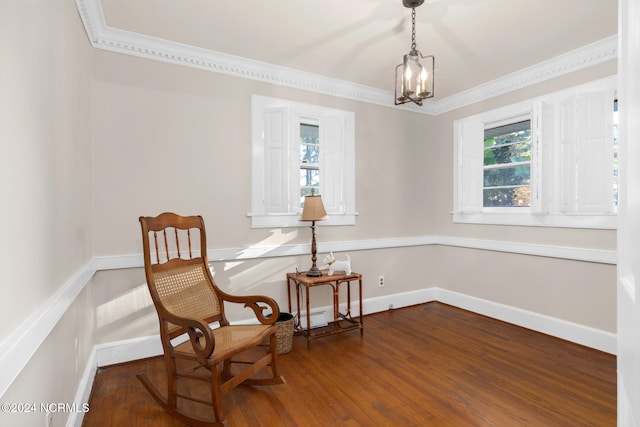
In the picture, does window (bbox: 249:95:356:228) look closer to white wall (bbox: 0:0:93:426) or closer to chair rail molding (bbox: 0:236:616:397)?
chair rail molding (bbox: 0:236:616:397)

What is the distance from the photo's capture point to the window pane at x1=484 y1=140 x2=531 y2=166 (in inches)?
139

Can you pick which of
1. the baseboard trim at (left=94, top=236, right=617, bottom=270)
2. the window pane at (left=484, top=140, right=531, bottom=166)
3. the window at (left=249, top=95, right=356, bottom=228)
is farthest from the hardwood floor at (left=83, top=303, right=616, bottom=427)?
the window pane at (left=484, top=140, right=531, bottom=166)

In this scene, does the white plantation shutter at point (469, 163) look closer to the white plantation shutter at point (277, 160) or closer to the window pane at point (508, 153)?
the window pane at point (508, 153)

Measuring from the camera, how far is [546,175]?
3.29 m

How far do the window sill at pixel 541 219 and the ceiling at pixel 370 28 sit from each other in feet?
4.96

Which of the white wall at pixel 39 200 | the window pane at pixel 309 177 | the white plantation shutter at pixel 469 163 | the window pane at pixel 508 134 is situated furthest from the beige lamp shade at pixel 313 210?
the window pane at pixel 508 134

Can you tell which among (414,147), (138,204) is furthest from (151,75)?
(414,147)

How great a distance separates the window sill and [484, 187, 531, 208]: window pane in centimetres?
12

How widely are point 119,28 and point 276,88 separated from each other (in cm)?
138

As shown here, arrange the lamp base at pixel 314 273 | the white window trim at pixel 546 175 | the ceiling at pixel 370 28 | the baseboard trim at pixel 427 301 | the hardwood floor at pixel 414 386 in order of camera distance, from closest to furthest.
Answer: the hardwood floor at pixel 414 386 → the ceiling at pixel 370 28 → the baseboard trim at pixel 427 301 → the white window trim at pixel 546 175 → the lamp base at pixel 314 273

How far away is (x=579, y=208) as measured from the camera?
304cm

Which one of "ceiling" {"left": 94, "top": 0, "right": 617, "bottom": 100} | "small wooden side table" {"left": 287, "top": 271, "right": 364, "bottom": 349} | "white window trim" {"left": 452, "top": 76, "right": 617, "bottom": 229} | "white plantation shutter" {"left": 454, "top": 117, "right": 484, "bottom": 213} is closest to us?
"ceiling" {"left": 94, "top": 0, "right": 617, "bottom": 100}

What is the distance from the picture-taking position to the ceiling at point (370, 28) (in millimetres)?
2363

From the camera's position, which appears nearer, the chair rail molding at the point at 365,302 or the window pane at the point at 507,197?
the chair rail molding at the point at 365,302
